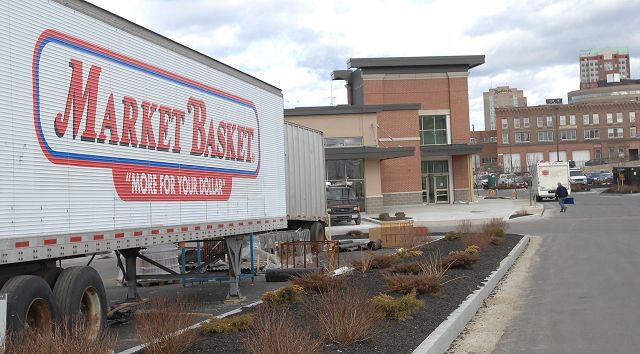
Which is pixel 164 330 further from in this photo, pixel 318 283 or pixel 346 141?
pixel 346 141

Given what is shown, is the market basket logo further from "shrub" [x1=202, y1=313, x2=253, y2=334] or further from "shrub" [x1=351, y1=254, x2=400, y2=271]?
"shrub" [x1=351, y1=254, x2=400, y2=271]

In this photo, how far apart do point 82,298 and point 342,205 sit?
91.6 feet

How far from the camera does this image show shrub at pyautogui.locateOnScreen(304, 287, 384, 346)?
23.9 feet

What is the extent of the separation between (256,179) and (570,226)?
19571 millimetres

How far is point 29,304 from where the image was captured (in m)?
6.77

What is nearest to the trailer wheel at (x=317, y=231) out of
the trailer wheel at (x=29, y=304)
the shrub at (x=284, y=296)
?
the shrub at (x=284, y=296)

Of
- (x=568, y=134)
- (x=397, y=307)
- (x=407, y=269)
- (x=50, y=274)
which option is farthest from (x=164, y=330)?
(x=568, y=134)

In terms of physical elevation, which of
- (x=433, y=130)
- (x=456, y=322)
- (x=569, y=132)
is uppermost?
(x=569, y=132)

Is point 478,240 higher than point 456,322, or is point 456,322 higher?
point 478,240

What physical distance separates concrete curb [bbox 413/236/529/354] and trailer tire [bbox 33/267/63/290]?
4.16 metres

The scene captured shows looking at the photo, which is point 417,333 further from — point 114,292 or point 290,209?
point 290,209

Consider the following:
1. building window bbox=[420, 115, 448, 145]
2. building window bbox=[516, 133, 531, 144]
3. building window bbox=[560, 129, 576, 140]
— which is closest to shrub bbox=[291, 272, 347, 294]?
building window bbox=[420, 115, 448, 145]

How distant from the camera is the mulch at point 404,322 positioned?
717 centimetres

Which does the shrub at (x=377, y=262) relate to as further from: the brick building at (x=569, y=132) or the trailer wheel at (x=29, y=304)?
the brick building at (x=569, y=132)
